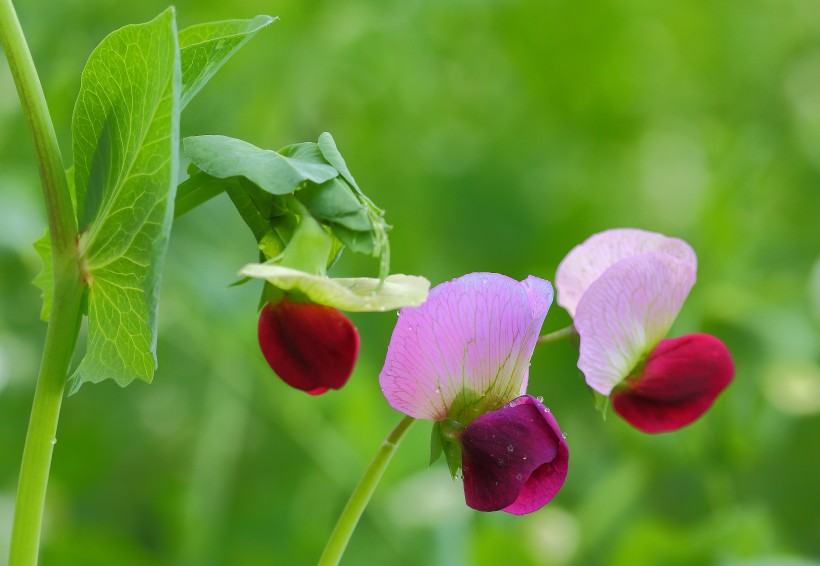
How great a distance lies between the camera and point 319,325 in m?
0.43

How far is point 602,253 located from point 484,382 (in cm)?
12

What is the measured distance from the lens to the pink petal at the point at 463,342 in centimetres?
45

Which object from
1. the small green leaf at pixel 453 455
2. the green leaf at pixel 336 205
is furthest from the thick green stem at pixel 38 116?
the small green leaf at pixel 453 455

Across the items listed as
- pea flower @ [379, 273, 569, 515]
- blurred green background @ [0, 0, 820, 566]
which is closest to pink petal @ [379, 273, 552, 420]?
pea flower @ [379, 273, 569, 515]

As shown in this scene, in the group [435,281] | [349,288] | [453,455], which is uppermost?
[349,288]

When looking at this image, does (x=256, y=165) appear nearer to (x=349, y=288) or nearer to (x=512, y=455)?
(x=349, y=288)

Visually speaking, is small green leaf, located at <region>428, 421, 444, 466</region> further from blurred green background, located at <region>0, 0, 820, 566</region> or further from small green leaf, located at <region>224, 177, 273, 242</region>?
blurred green background, located at <region>0, 0, 820, 566</region>

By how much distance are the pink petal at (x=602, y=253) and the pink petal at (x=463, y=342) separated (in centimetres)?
8

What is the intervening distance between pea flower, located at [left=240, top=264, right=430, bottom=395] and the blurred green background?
665mm

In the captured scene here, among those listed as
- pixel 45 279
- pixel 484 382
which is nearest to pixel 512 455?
pixel 484 382

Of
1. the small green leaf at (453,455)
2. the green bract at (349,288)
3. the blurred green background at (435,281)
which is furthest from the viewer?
the blurred green background at (435,281)

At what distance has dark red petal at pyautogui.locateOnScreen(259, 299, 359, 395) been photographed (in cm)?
43

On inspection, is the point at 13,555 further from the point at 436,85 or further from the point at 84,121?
the point at 436,85

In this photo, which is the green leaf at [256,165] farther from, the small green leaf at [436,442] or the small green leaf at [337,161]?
the small green leaf at [436,442]
